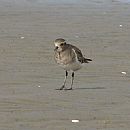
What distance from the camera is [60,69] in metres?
12.2

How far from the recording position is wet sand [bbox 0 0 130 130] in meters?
8.39

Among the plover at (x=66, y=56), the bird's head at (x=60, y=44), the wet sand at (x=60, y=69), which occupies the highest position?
the bird's head at (x=60, y=44)

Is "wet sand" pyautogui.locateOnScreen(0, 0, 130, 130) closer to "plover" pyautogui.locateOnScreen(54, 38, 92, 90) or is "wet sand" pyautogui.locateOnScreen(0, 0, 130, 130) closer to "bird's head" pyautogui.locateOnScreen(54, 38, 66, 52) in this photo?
"plover" pyautogui.locateOnScreen(54, 38, 92, 90)

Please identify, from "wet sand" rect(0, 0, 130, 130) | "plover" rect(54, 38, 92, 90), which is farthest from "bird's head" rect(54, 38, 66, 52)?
"wet sand" rect(0, 0, 130, 130)

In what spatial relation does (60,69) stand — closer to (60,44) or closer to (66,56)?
(66,56)

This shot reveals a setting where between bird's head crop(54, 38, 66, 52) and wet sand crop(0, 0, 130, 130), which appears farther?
bird's head crop(54, 38, 66, 52)

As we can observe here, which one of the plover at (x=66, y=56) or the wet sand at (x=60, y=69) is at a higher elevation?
the plover at (x=66, y=56)

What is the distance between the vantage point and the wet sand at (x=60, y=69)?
8391 millimetres

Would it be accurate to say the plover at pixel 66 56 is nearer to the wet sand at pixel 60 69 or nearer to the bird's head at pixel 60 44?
the bird's head at pixel 60 44

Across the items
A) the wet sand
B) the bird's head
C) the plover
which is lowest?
the wet sand

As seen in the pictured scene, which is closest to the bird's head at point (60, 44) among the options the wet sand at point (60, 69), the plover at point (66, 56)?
the plover at point (66, 56)

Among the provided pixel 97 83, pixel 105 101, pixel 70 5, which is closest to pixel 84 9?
pixel 70 5

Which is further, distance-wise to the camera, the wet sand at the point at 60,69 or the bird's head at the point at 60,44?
Answer: the bird's head at the point at 60,44

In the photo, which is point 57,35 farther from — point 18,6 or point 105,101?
point 105,101
